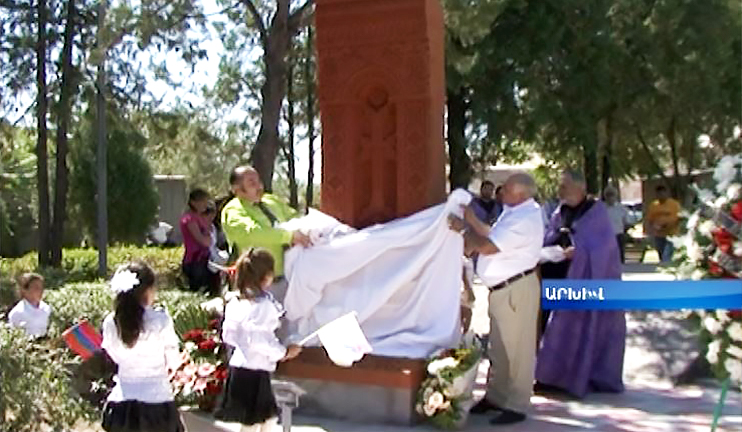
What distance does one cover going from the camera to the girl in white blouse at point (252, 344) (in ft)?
18.3

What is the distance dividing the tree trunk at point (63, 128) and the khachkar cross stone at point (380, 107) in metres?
10.6

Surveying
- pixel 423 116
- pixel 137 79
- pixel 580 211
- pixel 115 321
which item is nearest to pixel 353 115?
pixel 423 116

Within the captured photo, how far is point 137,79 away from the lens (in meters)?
16.5

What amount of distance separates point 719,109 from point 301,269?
59.7 ft

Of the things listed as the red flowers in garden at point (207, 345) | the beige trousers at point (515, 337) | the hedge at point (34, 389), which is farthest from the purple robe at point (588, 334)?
the hedge at point (34, 389)

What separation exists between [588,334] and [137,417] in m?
4.15

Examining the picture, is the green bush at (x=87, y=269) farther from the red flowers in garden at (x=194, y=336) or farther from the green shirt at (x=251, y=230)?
the green shirt at (x=251, y=230)

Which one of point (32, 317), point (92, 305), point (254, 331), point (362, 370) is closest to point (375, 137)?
point (362, 370)

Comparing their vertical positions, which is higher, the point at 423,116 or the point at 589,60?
the point at 589,60

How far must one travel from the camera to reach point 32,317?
8.19m

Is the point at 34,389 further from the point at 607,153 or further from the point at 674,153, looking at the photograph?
the point at 674,153

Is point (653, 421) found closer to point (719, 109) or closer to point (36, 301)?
point (36, 301)

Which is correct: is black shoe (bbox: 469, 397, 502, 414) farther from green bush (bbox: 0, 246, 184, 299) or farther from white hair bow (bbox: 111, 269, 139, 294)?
green bush (bbox: 0, 246, 184, 299)

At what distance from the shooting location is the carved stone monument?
705cm
